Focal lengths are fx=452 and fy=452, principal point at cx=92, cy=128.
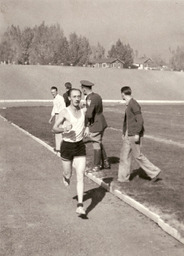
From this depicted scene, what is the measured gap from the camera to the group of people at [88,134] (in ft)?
22.4

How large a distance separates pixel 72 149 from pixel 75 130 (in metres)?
0.30

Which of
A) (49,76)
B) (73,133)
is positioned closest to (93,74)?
(49,76)

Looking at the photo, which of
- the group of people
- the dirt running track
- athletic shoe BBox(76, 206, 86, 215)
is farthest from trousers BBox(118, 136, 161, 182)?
athletic shoe BBox(76, 206, 86, 215)

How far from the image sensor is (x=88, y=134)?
7352mm

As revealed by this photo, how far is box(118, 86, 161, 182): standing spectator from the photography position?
8555 mm

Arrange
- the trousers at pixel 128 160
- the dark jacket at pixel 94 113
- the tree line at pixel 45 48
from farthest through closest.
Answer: the tree line at pixel 45 48 → the dark jacket at pixel 94 113 → the trousers at pixel 128 160

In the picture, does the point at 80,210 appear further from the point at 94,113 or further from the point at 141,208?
the point at 94,113

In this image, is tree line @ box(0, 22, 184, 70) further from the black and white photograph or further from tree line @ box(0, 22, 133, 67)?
the black and white photograph

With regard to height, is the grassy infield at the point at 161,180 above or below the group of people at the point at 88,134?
below

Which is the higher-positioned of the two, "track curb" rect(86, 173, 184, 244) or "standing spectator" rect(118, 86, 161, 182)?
"standing spectator" rect(118, 86, 161, 182)

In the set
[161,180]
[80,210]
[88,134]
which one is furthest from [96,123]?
[80,210]

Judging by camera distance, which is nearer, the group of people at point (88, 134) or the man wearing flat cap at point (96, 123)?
the group of people at point (88, 134)

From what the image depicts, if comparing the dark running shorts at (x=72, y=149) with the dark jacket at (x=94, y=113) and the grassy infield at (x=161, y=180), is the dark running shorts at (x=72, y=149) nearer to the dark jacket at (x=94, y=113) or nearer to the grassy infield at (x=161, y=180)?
the grassy infield at (x=161, y=180)

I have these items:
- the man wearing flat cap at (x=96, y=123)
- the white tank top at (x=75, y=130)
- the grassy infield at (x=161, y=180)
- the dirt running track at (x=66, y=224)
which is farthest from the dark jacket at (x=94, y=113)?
the white tank top at (x=75, y=130)
